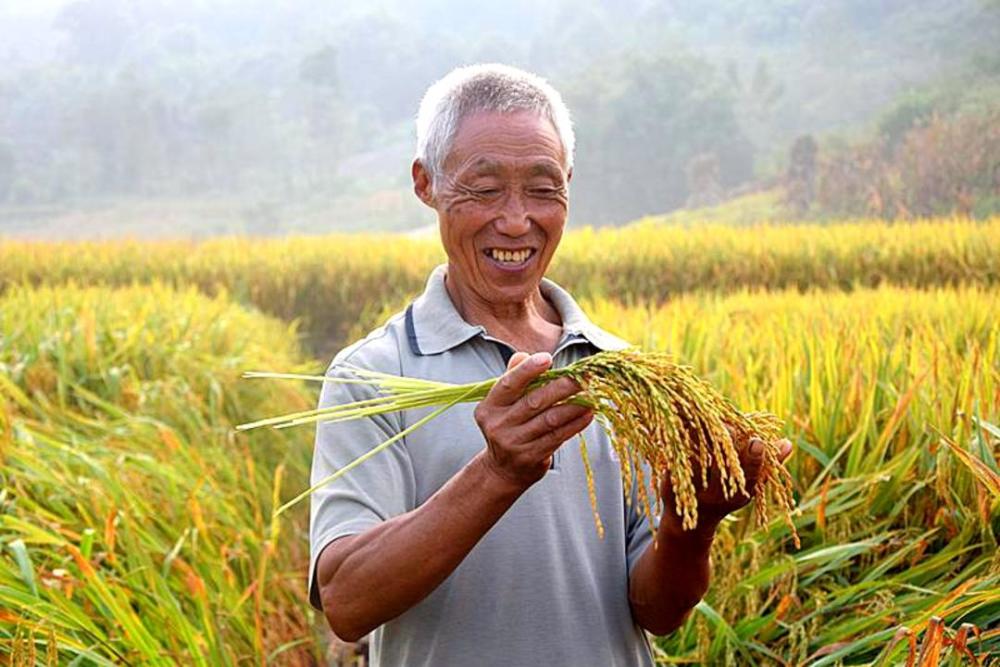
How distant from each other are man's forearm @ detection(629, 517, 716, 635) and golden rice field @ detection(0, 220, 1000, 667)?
0.30 meters

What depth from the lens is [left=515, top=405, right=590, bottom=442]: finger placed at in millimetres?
1182

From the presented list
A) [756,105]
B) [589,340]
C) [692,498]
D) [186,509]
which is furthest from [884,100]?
[692,498]

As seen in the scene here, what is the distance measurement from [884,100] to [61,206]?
1042 cm

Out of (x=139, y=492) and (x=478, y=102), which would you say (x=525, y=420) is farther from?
(x=139, y=492)

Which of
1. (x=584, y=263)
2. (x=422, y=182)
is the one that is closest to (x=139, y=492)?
(x=422, y=182)

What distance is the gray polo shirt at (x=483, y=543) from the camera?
1.44 meters

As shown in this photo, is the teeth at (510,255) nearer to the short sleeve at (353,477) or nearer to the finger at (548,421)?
the short sleeve at (353,477)

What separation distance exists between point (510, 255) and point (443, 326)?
0.14 meters

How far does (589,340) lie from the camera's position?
160cm

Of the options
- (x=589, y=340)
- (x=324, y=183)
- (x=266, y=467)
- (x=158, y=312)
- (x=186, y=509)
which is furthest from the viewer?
(x=324, y=183)

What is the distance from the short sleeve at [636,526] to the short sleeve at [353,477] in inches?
13.1

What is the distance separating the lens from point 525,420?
1188 mm

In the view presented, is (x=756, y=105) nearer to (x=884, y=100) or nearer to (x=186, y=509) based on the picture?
(x=884, y=100)

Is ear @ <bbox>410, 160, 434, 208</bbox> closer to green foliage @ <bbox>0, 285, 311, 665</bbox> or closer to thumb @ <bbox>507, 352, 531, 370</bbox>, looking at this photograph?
thumb @ <bbox>507, 352, 531, 370</bbox>
